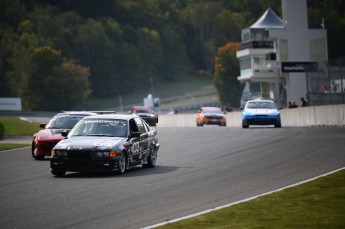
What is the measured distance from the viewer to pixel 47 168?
23203 mm

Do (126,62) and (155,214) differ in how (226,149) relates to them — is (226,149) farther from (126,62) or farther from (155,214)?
(126,62)

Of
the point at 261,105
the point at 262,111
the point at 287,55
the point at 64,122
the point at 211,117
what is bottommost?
the point at 211,117

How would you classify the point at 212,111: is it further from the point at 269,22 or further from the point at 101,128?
the point at 269,22

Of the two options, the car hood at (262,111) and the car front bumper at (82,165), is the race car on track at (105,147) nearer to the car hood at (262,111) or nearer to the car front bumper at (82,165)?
the car front bumper at (82,165)

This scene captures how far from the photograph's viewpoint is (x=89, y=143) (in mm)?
20297

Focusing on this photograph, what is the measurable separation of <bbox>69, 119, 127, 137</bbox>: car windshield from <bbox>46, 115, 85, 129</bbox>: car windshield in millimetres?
6016

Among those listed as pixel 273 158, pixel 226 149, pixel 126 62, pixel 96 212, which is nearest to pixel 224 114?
pixel 226 149

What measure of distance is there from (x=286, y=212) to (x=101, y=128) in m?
9.04

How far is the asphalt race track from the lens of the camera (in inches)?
532

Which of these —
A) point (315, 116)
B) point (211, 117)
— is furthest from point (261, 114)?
point (211, 117)

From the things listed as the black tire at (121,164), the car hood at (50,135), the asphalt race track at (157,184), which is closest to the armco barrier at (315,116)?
the asphalt race track at (157,184)

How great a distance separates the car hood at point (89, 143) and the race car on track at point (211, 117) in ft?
137

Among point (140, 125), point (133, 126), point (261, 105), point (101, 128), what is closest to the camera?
point (101, 128)

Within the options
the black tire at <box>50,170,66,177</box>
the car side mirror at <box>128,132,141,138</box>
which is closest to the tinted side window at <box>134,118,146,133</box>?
the car side mirror at <box>128,132,141,138</box>
